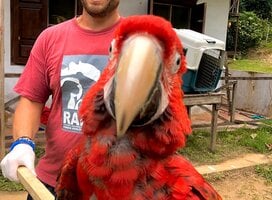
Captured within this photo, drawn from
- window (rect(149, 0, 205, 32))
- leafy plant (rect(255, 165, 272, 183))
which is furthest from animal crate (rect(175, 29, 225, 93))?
window (rect(149, 0, 205, 32))

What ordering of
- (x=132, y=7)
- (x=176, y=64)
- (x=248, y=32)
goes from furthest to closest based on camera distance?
1. (x=248, y=32)
2. (x=132, y=7)
3. (x=176, y=64)

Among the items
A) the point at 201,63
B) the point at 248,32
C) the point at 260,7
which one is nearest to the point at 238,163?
the point at 201,63

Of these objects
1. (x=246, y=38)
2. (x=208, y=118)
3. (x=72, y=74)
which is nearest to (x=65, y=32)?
(x=72, y=74)

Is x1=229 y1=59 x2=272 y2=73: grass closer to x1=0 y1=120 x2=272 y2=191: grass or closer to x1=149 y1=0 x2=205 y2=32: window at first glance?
x1=149 y1=0 x2=205 y2=32: window

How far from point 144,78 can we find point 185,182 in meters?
0.52

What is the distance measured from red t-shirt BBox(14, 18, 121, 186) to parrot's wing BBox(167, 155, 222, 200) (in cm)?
67

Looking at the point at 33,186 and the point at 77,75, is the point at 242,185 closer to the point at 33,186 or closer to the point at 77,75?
the point at 77,75

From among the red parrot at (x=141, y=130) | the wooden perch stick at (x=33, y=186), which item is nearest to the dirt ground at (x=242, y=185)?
the wooden perch stick at (x=33, y=186)

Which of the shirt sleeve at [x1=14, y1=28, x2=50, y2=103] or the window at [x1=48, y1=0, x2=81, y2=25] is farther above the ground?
the window at [x1=48, y1=0, x2=81, y2=25]

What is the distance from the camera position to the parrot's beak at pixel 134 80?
4.51 ft

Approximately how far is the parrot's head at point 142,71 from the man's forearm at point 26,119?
33.6 inches

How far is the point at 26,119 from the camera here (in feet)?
7.56

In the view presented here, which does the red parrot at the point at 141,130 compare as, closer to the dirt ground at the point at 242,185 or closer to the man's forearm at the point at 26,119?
the man's forearm at the point at 26,119

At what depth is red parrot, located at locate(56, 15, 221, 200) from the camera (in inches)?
58.6
